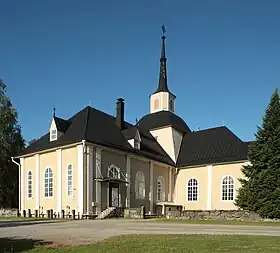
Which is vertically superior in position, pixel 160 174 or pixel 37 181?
pixel 160 174

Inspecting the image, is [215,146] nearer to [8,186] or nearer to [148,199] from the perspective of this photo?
[148,199]

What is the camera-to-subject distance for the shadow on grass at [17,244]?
35.5 feet

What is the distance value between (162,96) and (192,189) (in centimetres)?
1360

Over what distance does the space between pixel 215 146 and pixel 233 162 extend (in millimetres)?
4042

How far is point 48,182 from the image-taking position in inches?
1320

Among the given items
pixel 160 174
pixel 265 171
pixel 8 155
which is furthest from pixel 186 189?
pixel 8 155

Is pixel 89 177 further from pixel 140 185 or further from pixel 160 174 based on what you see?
pixel 160 174

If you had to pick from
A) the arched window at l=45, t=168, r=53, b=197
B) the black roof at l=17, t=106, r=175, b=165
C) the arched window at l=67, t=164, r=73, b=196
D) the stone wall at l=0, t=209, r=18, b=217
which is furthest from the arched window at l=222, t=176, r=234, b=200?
the stone wall at l=0, t=209, r=18, b=217

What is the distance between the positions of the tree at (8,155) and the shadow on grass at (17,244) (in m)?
31.8

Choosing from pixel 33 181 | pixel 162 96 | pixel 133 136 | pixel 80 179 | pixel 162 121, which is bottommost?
pixel 33 181

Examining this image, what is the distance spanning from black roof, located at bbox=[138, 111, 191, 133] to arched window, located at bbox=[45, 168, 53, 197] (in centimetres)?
1578

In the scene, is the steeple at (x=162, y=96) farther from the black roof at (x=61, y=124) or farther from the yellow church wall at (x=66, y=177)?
the yellow church wall at (x=66, y=177)

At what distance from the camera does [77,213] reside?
29.9 metres

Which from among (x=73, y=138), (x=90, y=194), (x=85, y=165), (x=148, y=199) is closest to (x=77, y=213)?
(x=90, y=194)
